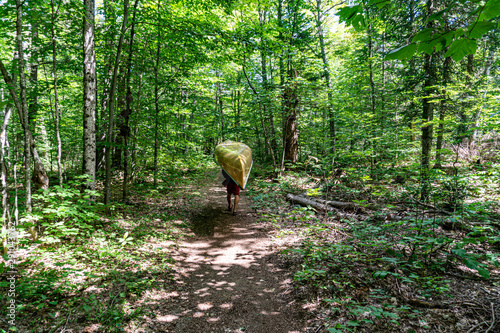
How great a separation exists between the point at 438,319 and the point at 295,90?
8.93 metres

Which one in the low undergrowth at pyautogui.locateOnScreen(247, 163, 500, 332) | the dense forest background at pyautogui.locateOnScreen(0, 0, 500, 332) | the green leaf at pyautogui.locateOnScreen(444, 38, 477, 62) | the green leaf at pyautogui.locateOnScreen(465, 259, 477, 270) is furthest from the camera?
the dense forest background at pyautogui.locateOnScreen(0, 0, 500, 332)

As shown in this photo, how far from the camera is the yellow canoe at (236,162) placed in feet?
23.2

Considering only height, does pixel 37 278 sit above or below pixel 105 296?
above

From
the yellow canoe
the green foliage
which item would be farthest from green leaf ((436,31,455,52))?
the yellow canoe

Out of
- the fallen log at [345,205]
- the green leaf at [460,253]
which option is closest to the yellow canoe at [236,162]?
the fallen log at [345,205]

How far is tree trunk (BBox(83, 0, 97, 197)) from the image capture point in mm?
4984

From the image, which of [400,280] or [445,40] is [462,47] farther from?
[400,280]

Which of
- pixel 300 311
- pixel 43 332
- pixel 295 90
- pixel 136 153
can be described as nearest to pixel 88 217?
pixel 43 332

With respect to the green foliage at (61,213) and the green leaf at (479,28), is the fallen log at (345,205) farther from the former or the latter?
the green foliage at (61,213)

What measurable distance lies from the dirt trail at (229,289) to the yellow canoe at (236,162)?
1806mm

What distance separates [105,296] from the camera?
3080 millimetres

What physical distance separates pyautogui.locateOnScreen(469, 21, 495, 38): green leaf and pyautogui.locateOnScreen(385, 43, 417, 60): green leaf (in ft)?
0.95

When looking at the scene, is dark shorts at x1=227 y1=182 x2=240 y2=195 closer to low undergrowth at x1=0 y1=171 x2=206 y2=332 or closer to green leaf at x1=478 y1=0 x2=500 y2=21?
low undergrowth at x1=0 y1=171 x2=206 y2=332

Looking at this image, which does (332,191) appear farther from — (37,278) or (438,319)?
(37,278)
